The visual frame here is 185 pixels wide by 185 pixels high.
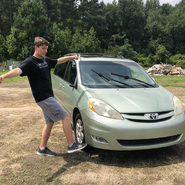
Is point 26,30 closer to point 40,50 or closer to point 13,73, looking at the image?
point 40,50

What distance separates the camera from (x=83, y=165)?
3.30 metres

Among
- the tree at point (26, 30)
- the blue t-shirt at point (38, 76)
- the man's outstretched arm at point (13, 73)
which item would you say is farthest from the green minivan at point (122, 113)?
the tree at point (26, 30)

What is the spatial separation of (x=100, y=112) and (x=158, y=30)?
72564mm

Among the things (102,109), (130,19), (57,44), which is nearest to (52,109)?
(102,109)

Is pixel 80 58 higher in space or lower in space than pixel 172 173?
higher

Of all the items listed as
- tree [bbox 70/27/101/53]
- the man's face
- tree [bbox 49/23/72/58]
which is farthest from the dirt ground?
tree [bbox 70/27/101/53]

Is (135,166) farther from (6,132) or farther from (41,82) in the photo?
(6,132)

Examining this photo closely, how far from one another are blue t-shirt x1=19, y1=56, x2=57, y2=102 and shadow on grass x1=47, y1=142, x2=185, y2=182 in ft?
3.66

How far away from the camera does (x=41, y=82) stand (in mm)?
3334

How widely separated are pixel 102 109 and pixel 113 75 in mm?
1328

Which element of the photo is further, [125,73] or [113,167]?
[125,73]

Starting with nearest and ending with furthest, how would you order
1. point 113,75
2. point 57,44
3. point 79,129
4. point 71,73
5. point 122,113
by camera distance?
point 122,113, point 79,129, point 113,75, point 71,73, point 57,44

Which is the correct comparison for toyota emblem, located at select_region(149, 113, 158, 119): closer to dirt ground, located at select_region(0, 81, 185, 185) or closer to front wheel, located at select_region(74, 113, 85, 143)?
dirt ground, located at select_region(0, 81, 185, 185)

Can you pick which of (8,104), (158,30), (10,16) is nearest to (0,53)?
(10,16)
